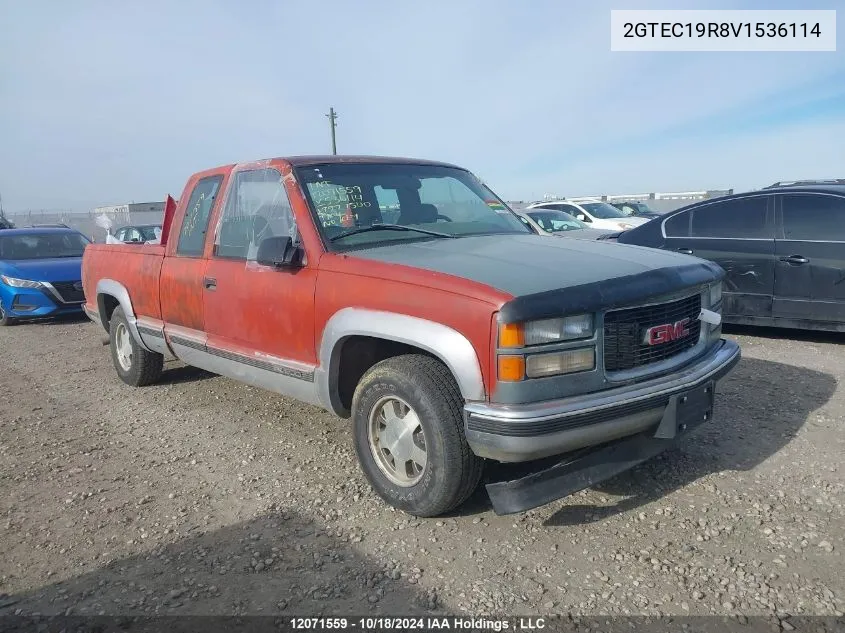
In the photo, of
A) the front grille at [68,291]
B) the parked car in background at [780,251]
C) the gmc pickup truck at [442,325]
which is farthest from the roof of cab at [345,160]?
the front grille at [68,291]

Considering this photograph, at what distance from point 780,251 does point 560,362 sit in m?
4.66

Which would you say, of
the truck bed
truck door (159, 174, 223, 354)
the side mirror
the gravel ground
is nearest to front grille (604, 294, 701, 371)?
the gravel ground

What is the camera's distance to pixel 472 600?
2545 mm

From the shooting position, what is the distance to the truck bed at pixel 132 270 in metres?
4.95

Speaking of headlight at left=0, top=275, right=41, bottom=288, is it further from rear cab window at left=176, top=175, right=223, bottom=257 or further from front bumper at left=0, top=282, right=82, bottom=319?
rear cab window at left=176, top=175, right=223, bottom=257

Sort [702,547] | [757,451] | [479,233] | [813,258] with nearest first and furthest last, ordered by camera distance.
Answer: [702,547] → [757,451] → [479,233] → [813,258]

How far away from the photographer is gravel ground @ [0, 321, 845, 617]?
2.58 metres

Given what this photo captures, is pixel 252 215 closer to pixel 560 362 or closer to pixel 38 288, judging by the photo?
pixel 560 362

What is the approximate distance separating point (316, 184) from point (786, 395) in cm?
372

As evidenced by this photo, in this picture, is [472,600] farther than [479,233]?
No

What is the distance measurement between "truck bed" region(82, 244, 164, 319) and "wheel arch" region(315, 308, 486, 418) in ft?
6.94

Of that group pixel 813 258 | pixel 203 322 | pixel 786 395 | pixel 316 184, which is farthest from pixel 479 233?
pixel 813 258

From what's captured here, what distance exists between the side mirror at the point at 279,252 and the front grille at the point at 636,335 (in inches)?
66.9

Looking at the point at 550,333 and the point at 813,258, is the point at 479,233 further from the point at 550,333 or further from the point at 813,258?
the point at 813,258
